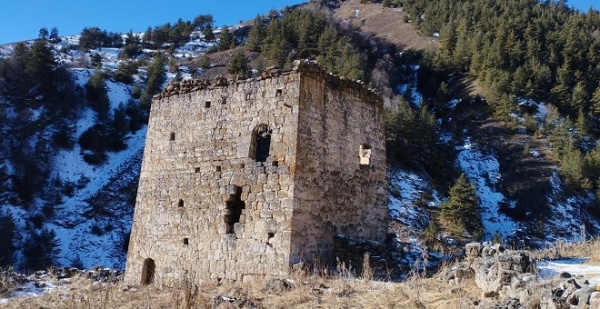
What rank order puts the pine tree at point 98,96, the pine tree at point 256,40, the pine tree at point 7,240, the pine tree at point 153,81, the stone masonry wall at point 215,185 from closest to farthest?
the stone masonry wall at point 215,185 < the pine tree at point 7,240 < the pine tree at point 98,96 < the pine tree at point 153,81 < the pine tree at point 256,40

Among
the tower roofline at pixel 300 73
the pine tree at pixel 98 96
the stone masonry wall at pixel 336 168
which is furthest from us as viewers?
the pine tree at pixel 98 96

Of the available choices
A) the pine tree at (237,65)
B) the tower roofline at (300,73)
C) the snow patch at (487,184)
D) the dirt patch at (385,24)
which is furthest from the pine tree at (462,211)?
the dirt patch at (385,24)

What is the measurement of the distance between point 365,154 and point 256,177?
2575 millimetres

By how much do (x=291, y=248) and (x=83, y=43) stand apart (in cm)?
5513

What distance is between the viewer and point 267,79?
373 inches

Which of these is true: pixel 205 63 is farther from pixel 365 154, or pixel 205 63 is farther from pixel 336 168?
pixel 336 168

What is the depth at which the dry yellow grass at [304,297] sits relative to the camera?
6.02 metres

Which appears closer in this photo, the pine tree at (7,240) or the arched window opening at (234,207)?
the arched window opening at (234,207)

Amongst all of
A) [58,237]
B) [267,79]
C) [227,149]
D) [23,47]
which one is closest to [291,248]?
[227,149]

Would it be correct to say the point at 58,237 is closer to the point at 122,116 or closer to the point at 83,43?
the point at 122,116

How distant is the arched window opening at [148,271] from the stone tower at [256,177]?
0.09 feet

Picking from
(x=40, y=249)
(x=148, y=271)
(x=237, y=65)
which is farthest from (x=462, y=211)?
(x=237, y=65)

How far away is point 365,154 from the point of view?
10.4m

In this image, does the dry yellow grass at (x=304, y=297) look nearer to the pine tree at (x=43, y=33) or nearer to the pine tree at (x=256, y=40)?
the pine tree at (x=256, y=40)
